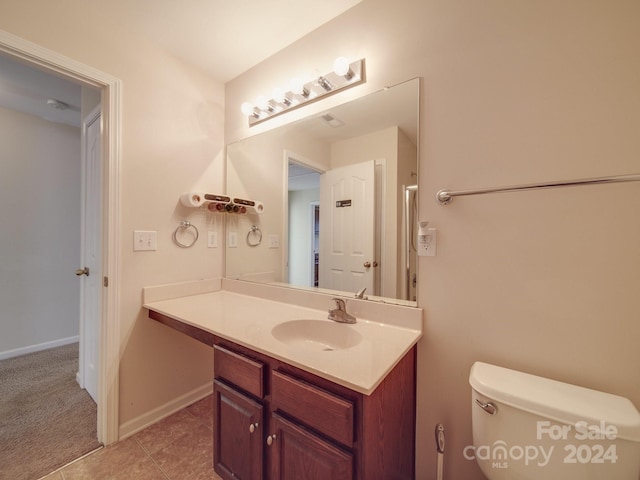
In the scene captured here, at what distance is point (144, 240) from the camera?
5.01 ft

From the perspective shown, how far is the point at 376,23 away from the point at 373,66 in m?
0.20

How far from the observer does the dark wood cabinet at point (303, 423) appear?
0.76 metres

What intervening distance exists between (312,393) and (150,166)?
5.10ft

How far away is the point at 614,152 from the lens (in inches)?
31.1

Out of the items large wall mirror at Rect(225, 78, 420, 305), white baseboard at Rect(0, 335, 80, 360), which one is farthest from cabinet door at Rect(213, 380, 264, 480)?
white baseboard at Rect(0, 335, 80, 360)

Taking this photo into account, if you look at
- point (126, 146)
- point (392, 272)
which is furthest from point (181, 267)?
point (392, 272)

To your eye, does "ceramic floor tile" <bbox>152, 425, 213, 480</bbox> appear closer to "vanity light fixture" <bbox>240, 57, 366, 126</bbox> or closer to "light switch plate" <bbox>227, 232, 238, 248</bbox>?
"light switch plate" <bbox>227, 232, 238, 248</bbox>

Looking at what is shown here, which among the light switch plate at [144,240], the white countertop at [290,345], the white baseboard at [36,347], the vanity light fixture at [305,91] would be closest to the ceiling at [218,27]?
the vanity light fixture at [305,91]

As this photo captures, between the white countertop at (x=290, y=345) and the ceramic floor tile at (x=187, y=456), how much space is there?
0.74 meters

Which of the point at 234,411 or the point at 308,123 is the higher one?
the point at 308,123

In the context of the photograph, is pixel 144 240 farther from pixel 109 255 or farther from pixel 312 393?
pixel 312 393

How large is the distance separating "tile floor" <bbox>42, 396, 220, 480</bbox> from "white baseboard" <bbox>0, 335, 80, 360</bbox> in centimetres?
193

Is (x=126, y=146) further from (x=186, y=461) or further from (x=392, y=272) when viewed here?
(x=186, y=461)

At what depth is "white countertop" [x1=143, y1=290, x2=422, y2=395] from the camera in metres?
0.78
